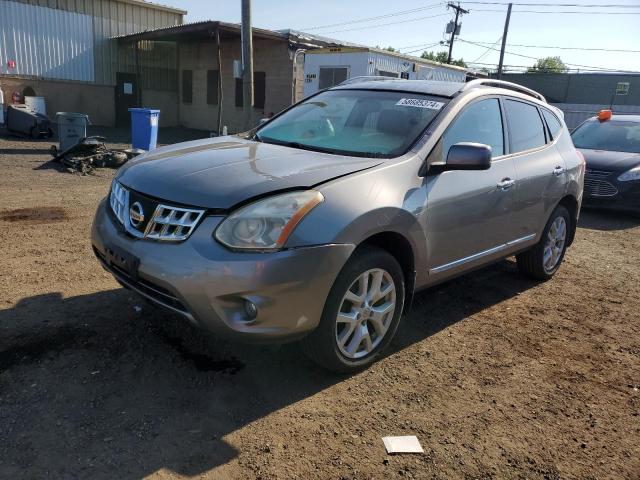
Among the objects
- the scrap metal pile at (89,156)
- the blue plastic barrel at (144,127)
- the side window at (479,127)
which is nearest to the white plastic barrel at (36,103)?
the blue plastic barrel at (144,127)

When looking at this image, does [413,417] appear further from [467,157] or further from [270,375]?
[467,157]

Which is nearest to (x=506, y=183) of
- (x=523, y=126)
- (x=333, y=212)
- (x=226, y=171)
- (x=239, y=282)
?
(x=523, y=126)

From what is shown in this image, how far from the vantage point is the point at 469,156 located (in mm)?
3314

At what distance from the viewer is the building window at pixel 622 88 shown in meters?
42.1

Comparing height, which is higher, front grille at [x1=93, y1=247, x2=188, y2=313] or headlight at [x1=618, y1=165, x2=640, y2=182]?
headlight at [x1=618, y1=165, x2=640, y2=182]

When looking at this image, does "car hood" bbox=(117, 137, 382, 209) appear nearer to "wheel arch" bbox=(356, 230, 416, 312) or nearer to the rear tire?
"wheel arch" bbox=(356, 230, 416, 312)

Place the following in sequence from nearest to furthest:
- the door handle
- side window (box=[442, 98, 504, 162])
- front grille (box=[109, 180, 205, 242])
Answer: front grille (box=[109, 180, 205, 242]) → side window (box=[442, 98, 504, 162]) → the door handle

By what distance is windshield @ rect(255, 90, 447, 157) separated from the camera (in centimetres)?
354

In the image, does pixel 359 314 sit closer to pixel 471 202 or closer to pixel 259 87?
pixel 471 202

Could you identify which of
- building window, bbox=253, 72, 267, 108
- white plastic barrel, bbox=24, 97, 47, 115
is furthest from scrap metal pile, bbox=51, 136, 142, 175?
white plastic barrel, bbox=24, 97, 47, 115

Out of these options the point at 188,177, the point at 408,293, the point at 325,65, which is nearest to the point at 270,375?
the point at 408,293

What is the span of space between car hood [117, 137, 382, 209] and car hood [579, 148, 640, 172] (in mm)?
7105

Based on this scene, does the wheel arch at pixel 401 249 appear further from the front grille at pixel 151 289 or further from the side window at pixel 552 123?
the side window at pixel 552 123

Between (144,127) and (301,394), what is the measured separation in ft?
36.3
